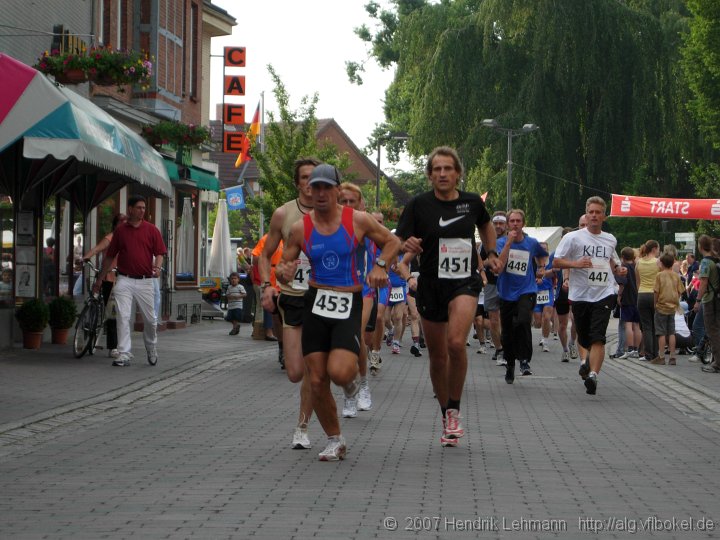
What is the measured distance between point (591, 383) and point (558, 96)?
31796 millimetres

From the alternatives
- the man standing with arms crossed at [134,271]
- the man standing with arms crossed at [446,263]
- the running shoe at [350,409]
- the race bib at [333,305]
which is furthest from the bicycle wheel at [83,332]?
the race bib at [333,305]

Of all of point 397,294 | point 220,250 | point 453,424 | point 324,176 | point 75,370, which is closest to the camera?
point 324,176

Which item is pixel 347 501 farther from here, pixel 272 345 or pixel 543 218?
pixel 543 218

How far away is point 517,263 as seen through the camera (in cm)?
1597

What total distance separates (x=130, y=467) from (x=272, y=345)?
568 inches

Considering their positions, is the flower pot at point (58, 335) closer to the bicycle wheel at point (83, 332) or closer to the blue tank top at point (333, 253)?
the bicycle wheel at point (83, 332)

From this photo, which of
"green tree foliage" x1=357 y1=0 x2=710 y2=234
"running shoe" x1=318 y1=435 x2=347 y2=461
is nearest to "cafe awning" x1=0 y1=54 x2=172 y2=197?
"running shoe" x1=318 y1=435 x2=347 y2=461

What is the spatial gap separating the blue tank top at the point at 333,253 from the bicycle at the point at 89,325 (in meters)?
9.02

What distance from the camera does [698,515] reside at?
22.0 ft

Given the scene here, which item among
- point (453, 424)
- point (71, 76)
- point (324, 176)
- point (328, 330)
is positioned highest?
point (71, 76)

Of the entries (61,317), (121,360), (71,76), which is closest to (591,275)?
(121,360)

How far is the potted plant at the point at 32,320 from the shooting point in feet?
59.3

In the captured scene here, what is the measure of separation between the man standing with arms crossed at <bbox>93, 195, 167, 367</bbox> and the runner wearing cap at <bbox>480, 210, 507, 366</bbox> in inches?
166

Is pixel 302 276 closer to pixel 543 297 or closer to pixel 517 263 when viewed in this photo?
pixel 517 263
